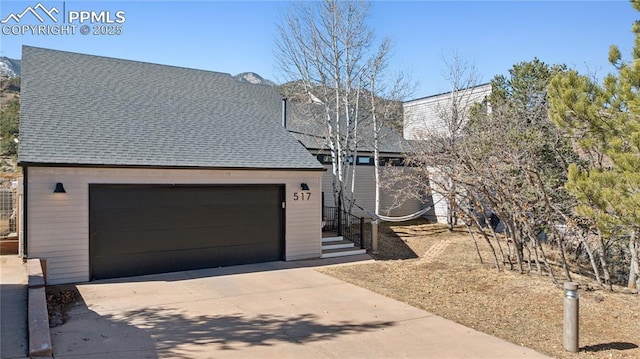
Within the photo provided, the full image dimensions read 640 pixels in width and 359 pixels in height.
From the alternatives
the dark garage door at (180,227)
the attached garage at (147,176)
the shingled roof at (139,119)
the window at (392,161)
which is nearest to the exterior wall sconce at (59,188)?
the attached garage at (147,176)

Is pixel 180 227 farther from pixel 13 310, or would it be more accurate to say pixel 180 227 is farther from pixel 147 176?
pixel 13 310

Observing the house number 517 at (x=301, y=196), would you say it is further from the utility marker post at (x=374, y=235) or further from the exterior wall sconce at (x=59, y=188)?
the exterior wall sconce at (x=59, y=188)

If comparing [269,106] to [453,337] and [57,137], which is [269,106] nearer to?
[57,137]

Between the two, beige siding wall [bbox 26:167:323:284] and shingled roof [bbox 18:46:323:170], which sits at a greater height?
shingled roof [bbox 18:46:323:170]

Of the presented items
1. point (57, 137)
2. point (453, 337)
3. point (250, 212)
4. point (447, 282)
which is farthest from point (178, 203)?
point (453, 337)

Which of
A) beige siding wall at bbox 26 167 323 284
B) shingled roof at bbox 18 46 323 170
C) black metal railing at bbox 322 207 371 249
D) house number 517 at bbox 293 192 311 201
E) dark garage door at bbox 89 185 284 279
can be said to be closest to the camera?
beige siding wall at bbox 26 167 323 284

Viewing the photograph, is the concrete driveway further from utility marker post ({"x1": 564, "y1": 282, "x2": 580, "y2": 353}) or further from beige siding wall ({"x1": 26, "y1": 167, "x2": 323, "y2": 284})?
beige siding wall ({"x1": 26, "y1": 167, "x2": 323, "y2": 284})

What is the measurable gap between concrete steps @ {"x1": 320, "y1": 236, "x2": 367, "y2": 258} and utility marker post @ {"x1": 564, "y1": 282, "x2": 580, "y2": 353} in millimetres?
7335

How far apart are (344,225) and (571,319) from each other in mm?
9976

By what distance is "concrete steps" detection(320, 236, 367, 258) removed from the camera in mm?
Answer: 13073

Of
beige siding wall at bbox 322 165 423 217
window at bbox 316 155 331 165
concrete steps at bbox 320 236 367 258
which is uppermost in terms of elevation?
window at bbox 316 155 331 165

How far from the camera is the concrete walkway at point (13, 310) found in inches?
208

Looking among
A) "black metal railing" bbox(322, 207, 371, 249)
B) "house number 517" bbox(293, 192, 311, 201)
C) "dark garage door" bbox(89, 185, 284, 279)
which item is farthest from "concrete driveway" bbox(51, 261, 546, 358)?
"black metal railing" bbox(322, 207, 371, 249)

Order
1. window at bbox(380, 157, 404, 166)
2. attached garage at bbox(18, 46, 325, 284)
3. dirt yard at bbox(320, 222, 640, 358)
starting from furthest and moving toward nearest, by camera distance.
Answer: window at bbox(380, 157, 404, 166)
attached garage at bbox(18, 46, 325, 284)
dirt yard at bbox(320, 222, 640, 358)
